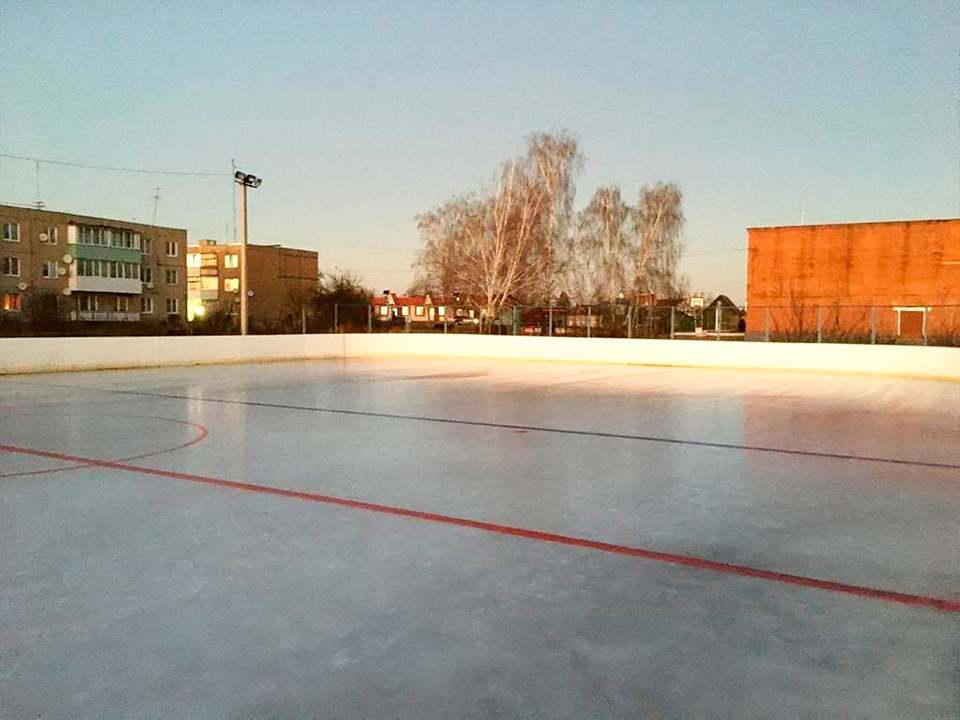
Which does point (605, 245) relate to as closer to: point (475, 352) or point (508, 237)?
point (508, 237)

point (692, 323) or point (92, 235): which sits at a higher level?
point (92, 235)

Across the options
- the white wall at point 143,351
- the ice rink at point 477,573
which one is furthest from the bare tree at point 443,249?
the ice rink at point 477,573

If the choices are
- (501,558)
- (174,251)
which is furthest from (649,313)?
(174,251)

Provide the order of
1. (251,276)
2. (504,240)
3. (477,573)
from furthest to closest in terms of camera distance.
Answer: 1. (251,276)
2. (504,240)
3. (477,573)

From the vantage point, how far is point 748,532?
5266 millimetres

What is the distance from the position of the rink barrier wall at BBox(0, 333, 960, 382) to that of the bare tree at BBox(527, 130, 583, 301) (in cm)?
1096

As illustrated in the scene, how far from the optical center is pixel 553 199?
37906 millimetres

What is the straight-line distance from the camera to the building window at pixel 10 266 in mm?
47125

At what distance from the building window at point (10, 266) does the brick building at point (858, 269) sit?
1775 inches

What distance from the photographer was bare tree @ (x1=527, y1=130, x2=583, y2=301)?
37.7 meters

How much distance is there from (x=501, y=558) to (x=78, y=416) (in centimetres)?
930

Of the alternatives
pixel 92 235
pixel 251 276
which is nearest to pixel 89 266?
pixel 92 235

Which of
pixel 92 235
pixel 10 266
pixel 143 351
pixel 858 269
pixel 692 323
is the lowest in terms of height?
pixel 143 351

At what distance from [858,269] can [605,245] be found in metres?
13.0
